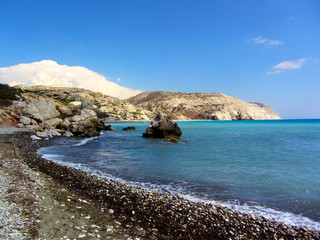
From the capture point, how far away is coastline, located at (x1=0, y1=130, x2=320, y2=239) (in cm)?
741

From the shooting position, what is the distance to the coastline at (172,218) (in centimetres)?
741

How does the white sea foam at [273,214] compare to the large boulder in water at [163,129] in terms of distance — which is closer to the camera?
the white sea foam at [273,214]

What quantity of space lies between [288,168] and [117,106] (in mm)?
169707

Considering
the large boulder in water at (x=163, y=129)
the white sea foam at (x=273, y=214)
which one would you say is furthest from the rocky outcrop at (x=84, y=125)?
the white sea foam at (x=273, y=214)

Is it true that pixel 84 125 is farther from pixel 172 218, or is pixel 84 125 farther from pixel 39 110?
pixel 172 218

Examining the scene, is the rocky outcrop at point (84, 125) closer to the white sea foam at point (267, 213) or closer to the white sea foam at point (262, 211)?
the white sea foam at point (262, 211)

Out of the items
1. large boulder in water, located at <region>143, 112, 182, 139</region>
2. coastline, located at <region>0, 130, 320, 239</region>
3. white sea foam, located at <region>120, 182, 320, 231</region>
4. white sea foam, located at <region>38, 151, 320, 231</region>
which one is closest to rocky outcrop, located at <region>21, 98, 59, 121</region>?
large boulder in water, located at <region>143, 112, 182, 139</region>

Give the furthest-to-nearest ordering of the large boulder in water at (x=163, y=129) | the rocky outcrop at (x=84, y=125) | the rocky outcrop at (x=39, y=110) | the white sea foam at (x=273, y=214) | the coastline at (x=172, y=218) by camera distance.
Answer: the rocky outcrop at (x=39, y=110), the rocky outcrop at (x=84, y=125), the large boulder in water at (x=163, y=129), the white sea foam at (x=273, y=214), the coastline at (x=172, y=218)

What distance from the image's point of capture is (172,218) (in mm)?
8406

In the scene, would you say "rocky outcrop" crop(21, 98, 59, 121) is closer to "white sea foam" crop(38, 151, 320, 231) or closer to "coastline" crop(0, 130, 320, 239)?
"coastline" crop(0, 130, 320, 239)

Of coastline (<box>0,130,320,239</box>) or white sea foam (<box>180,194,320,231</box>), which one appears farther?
white sea foam (<box>180,194,320,231</box>)

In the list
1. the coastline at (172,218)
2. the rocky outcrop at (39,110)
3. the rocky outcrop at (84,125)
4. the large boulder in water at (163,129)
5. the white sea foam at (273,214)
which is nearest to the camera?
the coastline at (172,218)

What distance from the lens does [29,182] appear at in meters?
11.1

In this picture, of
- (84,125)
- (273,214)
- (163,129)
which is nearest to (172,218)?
(273,214)
